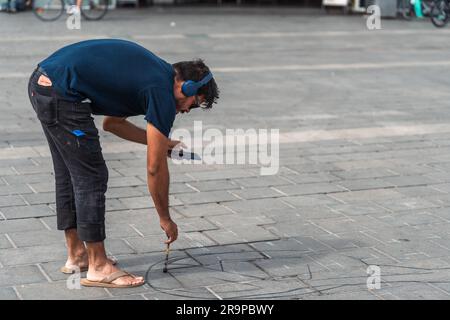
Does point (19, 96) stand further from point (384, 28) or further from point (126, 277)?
point (384, 28)

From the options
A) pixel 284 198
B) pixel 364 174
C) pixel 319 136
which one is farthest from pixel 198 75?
pixel 319 136

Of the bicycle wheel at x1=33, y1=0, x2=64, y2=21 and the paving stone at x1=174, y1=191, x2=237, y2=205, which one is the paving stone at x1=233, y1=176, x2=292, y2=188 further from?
the bicycle wheel at x1=33, y1=0, x2=64, y2=21

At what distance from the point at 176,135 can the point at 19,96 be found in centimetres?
281

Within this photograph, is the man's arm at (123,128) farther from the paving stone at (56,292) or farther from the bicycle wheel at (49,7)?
the bicycle wheel at (49,7)

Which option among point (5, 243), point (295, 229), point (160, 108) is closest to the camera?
point (160, 108)

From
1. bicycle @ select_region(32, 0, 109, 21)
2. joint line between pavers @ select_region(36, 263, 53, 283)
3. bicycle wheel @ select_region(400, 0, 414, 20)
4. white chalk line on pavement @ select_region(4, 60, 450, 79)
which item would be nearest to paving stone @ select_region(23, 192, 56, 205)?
joint line between pavers @ select_region(36, 263, 53, 283)

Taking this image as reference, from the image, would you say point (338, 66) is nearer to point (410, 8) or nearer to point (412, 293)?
point (410, 8)

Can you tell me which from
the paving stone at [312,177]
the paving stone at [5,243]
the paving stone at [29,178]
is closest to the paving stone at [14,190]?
the paving stone at [29,178]

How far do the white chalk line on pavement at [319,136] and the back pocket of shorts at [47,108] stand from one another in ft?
10.5

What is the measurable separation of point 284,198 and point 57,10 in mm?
13958

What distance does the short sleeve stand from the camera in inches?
171

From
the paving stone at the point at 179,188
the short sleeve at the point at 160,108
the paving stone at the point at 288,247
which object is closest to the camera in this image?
the short sleeve at the point at 160,108

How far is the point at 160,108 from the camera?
14.3 feet

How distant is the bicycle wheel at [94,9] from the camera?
19595 millimetres
